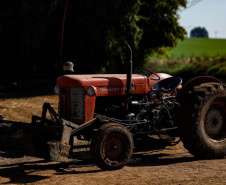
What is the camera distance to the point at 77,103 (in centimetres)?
685

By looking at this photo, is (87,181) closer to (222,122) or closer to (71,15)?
(222,122)

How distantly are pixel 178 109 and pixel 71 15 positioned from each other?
1333 centimetres

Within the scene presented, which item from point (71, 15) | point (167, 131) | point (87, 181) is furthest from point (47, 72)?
point (87, 181)

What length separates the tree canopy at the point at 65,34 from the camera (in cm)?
1883

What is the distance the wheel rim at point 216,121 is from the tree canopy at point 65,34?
1206cm

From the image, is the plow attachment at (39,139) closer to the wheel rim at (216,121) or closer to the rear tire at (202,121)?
the rear tire at (202,121)

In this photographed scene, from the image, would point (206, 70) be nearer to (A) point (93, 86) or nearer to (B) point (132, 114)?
(B) point (132, 114)

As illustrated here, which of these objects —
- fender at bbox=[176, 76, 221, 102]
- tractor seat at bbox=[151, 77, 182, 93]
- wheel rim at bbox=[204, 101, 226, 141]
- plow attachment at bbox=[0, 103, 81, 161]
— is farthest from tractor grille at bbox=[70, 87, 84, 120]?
wheel rim at bbox=[204, 101, 226, 141]

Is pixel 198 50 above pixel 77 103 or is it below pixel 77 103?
above

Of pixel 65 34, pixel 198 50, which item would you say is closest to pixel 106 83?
pixel 65 34

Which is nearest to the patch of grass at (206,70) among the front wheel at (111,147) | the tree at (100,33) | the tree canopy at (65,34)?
the tree at (100,33)

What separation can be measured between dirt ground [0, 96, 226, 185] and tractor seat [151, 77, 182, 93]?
47.8 inches

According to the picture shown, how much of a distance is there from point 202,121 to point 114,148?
1.74 meters

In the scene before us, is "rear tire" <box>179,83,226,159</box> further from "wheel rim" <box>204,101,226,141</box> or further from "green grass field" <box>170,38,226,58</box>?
"green grass field" <box>170,38,226,58</box>
